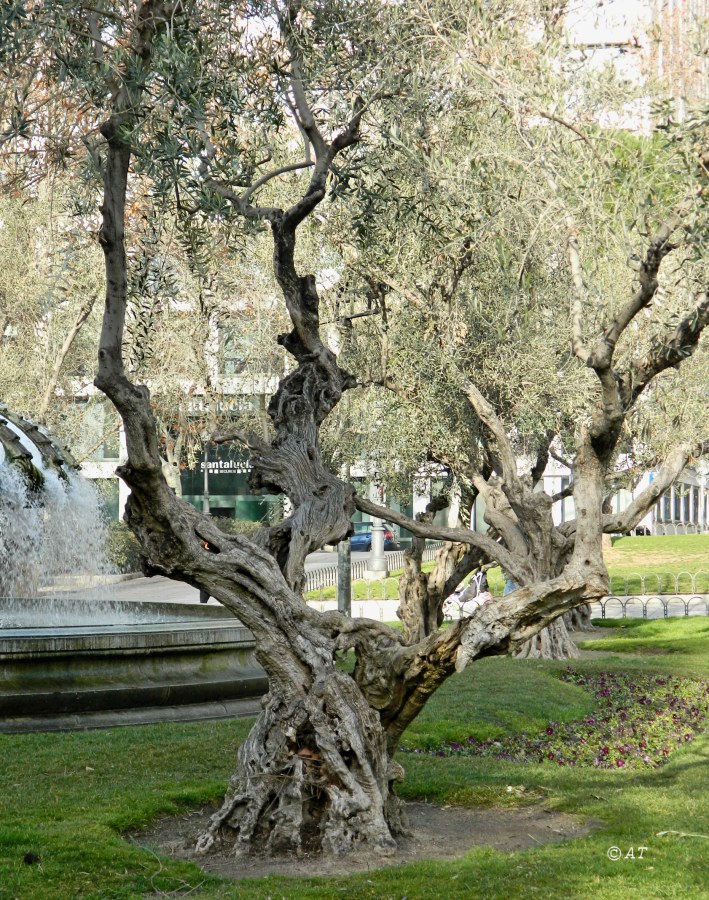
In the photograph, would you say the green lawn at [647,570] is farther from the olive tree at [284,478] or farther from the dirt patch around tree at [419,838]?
the dirt patch around tree at [419,838]

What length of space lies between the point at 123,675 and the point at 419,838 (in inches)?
195

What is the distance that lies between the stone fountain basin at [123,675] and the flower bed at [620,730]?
2307 millimetres

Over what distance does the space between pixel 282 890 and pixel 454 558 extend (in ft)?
45.6

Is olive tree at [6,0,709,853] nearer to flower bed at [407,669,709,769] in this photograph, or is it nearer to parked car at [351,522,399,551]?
flower bed at [407,669,709,769]

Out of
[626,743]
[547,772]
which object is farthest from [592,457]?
[626,743]

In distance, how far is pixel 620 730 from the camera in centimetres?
1290

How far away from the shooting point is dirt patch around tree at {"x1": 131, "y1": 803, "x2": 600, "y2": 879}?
6.46 meters

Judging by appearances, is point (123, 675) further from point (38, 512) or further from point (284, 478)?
point (38, 512)

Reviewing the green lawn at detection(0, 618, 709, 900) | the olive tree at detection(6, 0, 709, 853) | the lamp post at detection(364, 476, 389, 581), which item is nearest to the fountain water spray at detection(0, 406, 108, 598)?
the green lawn at detection(0, 618, 709, 900)

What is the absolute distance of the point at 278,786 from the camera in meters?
6.79

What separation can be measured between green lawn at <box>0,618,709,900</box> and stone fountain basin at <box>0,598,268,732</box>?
49 cm

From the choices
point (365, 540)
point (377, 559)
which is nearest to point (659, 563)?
point (377, 559)

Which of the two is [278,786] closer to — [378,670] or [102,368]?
[378,670]

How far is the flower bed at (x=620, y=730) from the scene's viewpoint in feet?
36.5
